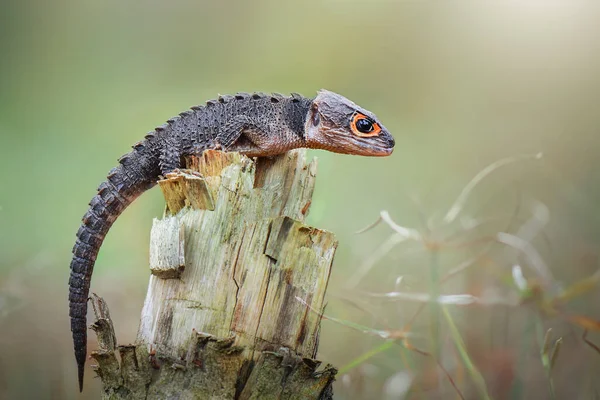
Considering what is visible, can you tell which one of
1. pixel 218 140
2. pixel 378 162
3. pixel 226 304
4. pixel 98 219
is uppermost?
pixel 378 162

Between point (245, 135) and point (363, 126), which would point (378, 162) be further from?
point (245, 135)

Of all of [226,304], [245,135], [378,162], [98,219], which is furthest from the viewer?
[378,162]

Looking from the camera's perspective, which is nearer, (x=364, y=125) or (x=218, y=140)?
(x=218, y=140)

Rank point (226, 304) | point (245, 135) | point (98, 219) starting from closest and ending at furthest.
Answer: point (226, 304), point (98, 219), point (245, 135)

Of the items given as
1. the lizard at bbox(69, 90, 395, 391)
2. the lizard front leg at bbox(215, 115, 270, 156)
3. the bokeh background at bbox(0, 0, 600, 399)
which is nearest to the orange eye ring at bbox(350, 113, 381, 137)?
the lizard at bbox(69, 90, 395, 391)

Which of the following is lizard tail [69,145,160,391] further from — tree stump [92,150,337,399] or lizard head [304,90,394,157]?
lizard head [304,90,394,157]

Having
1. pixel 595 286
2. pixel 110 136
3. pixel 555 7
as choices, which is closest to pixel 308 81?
pixel 110 136

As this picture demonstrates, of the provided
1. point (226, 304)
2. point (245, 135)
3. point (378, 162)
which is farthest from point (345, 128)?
point (378, 162)
